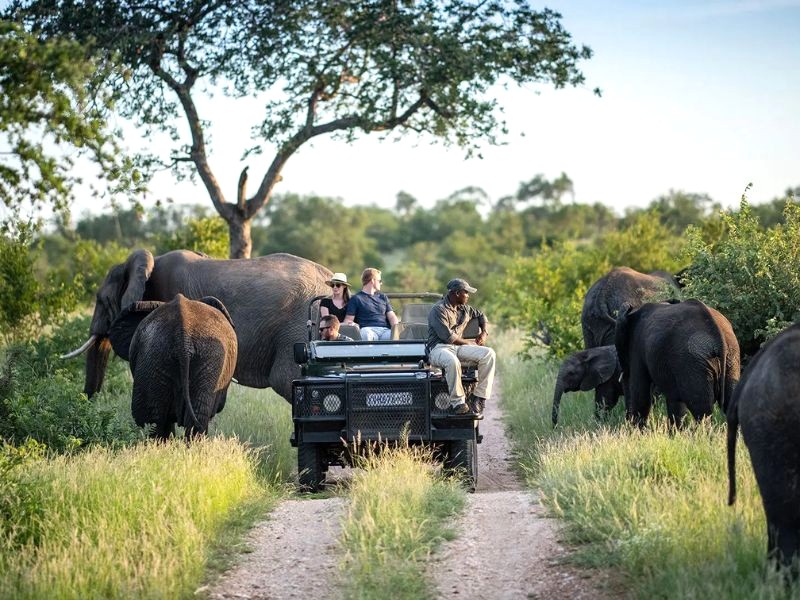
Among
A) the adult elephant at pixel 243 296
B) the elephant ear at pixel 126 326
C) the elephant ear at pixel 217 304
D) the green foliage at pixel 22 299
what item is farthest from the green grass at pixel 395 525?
the green foliage at pixel 22 299

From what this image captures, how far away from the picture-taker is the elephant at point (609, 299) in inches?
675

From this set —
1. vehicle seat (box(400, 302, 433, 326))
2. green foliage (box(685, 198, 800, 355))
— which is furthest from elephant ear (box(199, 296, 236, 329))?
green foliage (box(685, 198, 800, 355))

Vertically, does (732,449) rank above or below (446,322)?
below

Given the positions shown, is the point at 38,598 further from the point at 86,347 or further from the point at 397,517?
the point at 86,347

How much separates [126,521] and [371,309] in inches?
199

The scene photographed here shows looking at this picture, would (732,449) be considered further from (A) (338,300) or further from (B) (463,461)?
(A) (338,300)

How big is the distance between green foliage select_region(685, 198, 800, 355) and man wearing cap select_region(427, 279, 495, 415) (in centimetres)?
355

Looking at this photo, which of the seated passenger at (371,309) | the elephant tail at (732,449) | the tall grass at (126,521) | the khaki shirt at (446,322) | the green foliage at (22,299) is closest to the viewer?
the tall grass at (126,521)

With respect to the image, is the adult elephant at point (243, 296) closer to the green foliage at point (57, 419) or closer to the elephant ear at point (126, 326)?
the elephant ear at point (126, 326)

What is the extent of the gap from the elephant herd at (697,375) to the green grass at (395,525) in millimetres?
1905

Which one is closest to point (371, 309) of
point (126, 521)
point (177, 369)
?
point (177, 369)

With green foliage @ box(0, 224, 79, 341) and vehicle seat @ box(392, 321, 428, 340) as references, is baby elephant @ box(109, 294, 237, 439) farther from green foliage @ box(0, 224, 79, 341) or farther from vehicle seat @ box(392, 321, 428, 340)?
green foliage @ box(0, 224, 79, 341)

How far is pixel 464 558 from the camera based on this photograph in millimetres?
8281

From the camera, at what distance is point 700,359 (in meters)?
12.2
